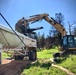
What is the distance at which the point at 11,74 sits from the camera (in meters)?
11.0

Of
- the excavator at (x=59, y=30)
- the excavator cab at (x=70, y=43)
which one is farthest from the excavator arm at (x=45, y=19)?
the excavator cab at (x=70, y=43)

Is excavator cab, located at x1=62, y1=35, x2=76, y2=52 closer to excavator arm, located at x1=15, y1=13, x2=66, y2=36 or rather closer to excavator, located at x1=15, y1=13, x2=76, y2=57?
excavator, located at x1=15, y1=13, x2=76, y2=57

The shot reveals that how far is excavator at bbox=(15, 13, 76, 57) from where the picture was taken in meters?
16.6

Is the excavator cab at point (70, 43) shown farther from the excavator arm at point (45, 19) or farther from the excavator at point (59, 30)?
the excavator arm at point (45, 19)

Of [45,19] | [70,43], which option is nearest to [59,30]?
[45,19]

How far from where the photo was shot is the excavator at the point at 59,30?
54.5 ft

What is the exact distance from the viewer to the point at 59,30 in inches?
867

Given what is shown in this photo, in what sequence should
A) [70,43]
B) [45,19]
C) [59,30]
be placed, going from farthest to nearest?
[45,19]
[59,30]
[70,43]

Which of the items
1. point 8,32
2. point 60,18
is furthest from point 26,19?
point 60,18

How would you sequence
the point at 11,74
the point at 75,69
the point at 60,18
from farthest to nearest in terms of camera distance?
the point at 60,18, the point at 11,74, the point at 75,69

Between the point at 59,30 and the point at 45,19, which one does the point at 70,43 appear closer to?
the point at 59,30

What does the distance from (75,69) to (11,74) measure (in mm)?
3598

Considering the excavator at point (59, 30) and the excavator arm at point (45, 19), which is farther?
the excavator arm at point (45, 19)

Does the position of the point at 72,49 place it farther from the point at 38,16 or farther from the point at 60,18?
the point at 60,18
